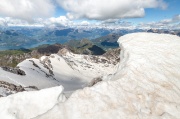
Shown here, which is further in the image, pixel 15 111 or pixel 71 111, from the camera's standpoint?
pixel 15 111

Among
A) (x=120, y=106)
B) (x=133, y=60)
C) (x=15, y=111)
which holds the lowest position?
(x=15, y=111)

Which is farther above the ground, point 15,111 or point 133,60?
point 133,60

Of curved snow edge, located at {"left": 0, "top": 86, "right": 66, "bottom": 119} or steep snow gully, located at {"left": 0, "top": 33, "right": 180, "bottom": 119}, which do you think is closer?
steep snow gully, located at {"left": 0, "top": 33, "right": 180, "bottom": 119}

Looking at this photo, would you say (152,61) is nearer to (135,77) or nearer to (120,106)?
(135,77)

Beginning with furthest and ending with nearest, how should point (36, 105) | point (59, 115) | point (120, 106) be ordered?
point (36, 105) < point (120, 106) < point (59, 115)

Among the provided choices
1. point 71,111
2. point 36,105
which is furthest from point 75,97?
point 36,105

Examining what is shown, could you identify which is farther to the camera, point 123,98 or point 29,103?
point 29,103

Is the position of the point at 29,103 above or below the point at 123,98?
below

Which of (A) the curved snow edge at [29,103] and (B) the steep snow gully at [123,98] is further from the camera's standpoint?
(A) the curved snow edge at [29,103]
